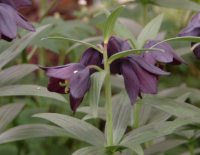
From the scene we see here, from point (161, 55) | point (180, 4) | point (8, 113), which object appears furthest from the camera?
point (180, 4)

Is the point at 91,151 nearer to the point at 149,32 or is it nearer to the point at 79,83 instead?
the point at 79,83

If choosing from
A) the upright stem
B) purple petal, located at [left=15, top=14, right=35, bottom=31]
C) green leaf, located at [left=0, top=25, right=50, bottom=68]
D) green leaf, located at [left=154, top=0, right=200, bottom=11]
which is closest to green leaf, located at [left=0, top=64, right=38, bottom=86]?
green leaf, located at [left=0, top=25, right=50, bottom=68]

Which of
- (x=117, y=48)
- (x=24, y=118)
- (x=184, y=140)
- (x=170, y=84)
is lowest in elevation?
(x=170, y=84)

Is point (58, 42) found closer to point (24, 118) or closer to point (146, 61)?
point (24, 118)

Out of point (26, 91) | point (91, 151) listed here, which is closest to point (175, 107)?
point (91, 151)

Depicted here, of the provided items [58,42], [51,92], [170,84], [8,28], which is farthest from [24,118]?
[170,84]

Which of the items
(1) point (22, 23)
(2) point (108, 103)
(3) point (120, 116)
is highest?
(1) point (22, 23)
